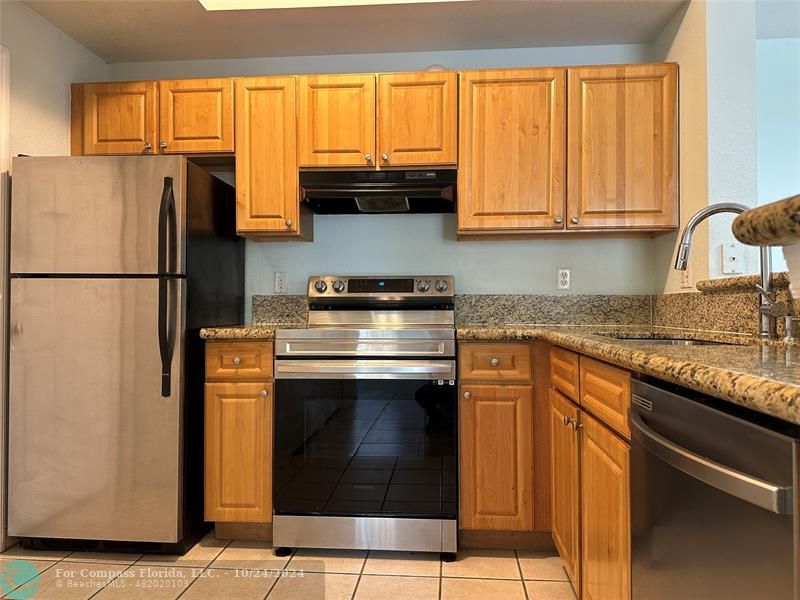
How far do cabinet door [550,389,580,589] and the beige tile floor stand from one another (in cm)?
19

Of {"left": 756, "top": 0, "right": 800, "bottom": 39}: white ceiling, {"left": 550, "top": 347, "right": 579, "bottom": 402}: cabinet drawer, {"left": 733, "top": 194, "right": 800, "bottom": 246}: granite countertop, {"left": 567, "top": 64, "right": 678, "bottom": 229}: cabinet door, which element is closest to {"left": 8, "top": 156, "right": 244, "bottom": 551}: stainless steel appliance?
{"left": 550, "top": 347, "right": 579, "bottom": 402}: cabinet drawer

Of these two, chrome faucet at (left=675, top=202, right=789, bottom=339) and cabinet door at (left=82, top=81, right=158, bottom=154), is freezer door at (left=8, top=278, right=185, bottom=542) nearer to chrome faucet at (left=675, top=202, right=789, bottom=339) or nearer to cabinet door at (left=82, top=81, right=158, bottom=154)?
cabinet door at (left=82, top=81, right=158, bottom=154)

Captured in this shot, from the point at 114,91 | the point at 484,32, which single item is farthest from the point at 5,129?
the point at 484,32

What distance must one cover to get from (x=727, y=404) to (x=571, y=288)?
186 centimetres

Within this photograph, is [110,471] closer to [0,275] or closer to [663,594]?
[0,275]

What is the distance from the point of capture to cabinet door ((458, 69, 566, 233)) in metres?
2.30

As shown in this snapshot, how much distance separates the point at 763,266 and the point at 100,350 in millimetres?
2308

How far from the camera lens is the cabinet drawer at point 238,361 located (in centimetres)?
215

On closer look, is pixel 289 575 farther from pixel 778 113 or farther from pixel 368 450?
pixel 778 113

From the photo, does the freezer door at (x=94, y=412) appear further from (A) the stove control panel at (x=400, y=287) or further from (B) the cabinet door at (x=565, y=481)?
(B) the cabinet door at (x=565, y=481)

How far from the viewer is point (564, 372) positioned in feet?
5.93

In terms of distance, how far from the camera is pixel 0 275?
6.91 feet

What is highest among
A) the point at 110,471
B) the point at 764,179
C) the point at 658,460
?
the point at 764,179

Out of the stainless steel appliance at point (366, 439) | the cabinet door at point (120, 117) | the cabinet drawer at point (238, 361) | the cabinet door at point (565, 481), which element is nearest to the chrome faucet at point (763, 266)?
the cabinet door at point (565, 481)
